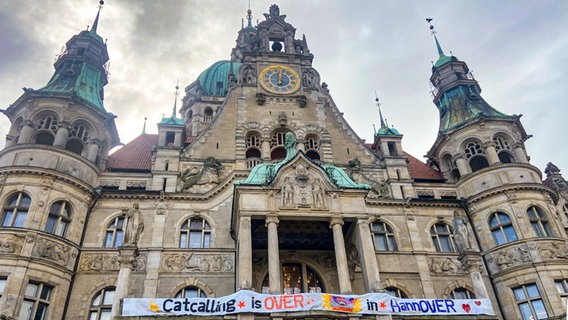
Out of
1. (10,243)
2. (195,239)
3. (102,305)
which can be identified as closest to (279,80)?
(195,239)

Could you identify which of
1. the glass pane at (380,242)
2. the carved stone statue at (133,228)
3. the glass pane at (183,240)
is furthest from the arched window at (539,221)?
the carved stone statue at (133,228)

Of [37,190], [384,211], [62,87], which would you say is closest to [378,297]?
[384,211]

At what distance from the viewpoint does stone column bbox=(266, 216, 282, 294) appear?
17.7 meters

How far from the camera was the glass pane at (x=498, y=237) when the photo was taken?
2377cm

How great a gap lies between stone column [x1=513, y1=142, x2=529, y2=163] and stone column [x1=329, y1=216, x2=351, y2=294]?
13581mm

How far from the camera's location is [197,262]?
2162 centimetres

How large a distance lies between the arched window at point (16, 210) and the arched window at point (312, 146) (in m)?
15.2

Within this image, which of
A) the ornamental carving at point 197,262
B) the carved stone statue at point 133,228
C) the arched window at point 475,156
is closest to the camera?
the carved stone statue at point 133,228

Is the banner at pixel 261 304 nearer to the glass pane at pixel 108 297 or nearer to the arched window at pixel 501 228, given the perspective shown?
the glass pane at pixel 108 297

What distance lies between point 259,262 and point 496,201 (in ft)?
44.3

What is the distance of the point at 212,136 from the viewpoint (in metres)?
27.1

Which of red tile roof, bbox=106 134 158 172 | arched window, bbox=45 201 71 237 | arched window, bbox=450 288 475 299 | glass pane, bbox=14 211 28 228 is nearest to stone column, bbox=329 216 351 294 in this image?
arched window, bbox=450 288 475 299

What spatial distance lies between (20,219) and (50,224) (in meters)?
1.27

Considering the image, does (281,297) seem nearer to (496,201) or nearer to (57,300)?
(57,300)
